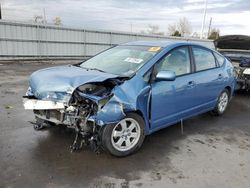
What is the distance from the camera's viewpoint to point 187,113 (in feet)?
16.3

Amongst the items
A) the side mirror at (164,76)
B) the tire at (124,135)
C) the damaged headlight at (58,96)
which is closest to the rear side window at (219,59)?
the side mirror at (164,76)

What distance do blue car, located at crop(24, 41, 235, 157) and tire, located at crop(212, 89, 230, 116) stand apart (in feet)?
3.17

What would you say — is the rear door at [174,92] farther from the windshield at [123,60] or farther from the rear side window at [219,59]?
the rear side window at [219,59]

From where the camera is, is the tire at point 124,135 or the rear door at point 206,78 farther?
the rear door at point 206,78

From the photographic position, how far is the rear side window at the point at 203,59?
516 centimetres

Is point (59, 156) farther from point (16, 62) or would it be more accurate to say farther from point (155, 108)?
point (16, 62)

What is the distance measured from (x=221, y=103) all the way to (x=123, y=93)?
134 inches

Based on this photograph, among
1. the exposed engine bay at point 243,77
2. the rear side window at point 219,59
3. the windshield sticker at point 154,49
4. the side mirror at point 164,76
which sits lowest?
the exposed engine bay at point 243,77

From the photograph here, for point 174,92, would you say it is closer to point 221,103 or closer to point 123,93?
point 123,93

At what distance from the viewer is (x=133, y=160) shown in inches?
151

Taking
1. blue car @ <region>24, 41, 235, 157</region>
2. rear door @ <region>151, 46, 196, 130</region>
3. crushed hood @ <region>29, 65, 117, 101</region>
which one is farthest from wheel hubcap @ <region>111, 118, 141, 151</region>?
crushed hood @ <region>29, 65, 117, 101</region>

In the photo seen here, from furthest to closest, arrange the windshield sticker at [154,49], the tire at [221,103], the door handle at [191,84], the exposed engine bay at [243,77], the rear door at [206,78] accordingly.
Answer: the exposed engine bay at [243,77] < the tire at [221,103] < the rear door at [206,78] < the door handle at [191,84] < the windshield sticker at [154,49]

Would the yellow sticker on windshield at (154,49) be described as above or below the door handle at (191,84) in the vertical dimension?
above

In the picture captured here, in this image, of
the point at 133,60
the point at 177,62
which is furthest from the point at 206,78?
the point at 133,60
